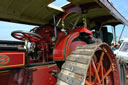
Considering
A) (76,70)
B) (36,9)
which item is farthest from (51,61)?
(36,9)

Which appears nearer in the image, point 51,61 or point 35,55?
point 51,61

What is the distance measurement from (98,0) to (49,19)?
1.52 meters

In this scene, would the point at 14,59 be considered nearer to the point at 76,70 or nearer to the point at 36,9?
the point at 76,70

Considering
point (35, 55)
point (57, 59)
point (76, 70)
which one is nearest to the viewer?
point (76, 70)

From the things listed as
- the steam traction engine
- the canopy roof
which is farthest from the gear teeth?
the canopy roof

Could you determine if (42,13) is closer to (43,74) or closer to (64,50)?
(64,50)

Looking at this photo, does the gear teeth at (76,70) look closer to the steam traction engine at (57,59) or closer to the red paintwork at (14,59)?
the steam traction engine at (57,59)

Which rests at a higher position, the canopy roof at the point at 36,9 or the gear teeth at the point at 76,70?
the canopy roof at the point at 36,9

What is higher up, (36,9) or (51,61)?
(36,9)

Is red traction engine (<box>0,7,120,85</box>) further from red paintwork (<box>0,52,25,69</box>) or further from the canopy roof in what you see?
the canopy roof

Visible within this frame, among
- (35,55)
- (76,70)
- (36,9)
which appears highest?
(36,9)

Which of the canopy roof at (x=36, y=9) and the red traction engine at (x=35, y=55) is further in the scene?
the canopy roof at (x=36, y=9)

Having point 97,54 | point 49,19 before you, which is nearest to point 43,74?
point 97,54

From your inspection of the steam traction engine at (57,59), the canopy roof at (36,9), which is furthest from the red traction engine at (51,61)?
the canopy roof at (36,9)
